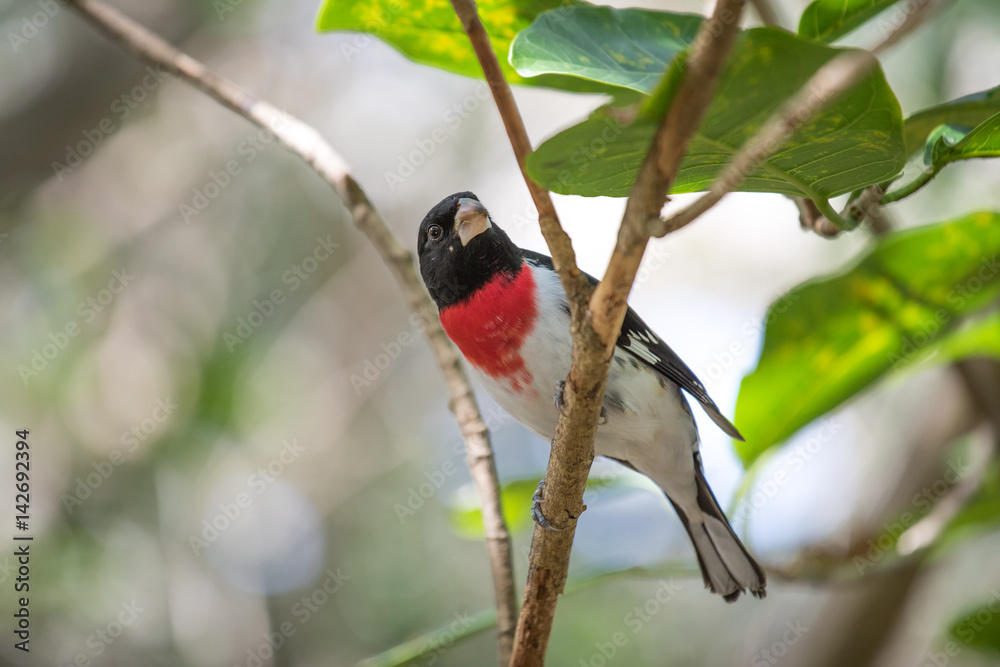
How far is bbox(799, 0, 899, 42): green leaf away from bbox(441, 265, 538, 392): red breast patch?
4.04ft

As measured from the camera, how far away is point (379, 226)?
96.3 inches

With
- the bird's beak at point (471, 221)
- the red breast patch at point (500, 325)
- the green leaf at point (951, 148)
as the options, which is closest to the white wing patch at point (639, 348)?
the red breast patch at point (500, 325)

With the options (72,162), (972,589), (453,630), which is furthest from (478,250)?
(972,589)

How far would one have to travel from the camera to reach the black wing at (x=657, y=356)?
2798 mm

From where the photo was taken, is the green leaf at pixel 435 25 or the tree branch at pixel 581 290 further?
the green leaf at pixel 435 25

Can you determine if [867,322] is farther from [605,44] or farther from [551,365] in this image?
[605,44]

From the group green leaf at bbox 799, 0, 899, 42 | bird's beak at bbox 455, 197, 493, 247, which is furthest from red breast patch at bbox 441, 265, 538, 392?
green leaf at bbox 799, 0, 899, 42

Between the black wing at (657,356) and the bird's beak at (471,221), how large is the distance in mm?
294

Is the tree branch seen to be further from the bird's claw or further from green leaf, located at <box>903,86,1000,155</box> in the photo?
green leaf, located at <box>903,86,1000,155</box>

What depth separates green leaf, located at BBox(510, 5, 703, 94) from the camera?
1.57 metres

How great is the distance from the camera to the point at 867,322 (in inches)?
105

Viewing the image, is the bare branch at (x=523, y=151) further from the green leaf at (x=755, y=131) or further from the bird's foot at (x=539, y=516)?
the bird's foot at (x=539, y=516)

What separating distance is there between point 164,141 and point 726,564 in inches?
193

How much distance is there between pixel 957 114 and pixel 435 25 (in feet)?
4.93
